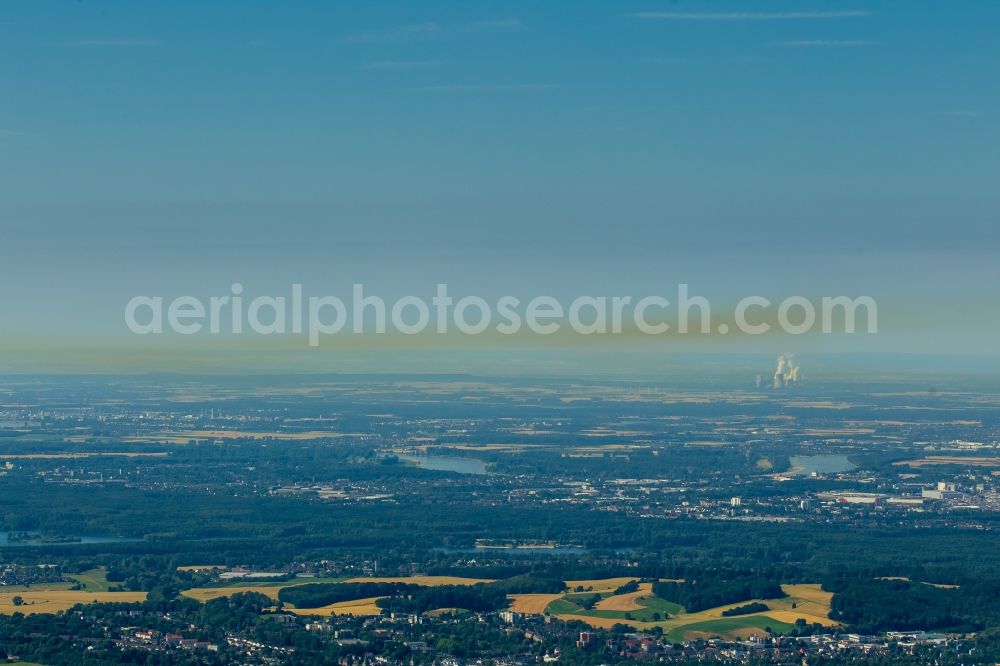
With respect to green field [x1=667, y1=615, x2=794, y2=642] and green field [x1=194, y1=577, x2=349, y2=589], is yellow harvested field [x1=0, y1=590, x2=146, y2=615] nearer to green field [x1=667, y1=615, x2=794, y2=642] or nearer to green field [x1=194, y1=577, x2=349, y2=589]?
green field [x1=194, y1=577, x2=349, y2=589]

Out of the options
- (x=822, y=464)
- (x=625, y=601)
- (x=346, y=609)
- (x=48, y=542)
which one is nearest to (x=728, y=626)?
(x=625, y=601)

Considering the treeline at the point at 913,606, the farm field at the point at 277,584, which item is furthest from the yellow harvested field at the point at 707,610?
the farm field at the point at 277,584

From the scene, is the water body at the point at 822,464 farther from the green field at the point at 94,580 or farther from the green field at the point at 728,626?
the green field at the point at 728,626

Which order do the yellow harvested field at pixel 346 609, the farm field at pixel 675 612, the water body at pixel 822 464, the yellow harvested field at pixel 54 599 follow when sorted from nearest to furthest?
1. the farm field at pixel 675 612
2. the yellow harvested field at pixel 346 609
3. the yellow harvested field at pixel 54 599
4. the water body at pixel 822 464

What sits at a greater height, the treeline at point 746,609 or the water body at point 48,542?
the water body at point 48,542

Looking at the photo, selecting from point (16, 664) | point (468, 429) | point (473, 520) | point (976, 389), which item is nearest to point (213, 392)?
point (468, 429)

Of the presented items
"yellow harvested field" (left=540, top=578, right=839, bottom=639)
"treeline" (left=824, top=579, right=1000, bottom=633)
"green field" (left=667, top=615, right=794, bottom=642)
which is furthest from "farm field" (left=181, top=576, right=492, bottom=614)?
"treeline" (left=824, top=579, right=1000, bottom=633)
